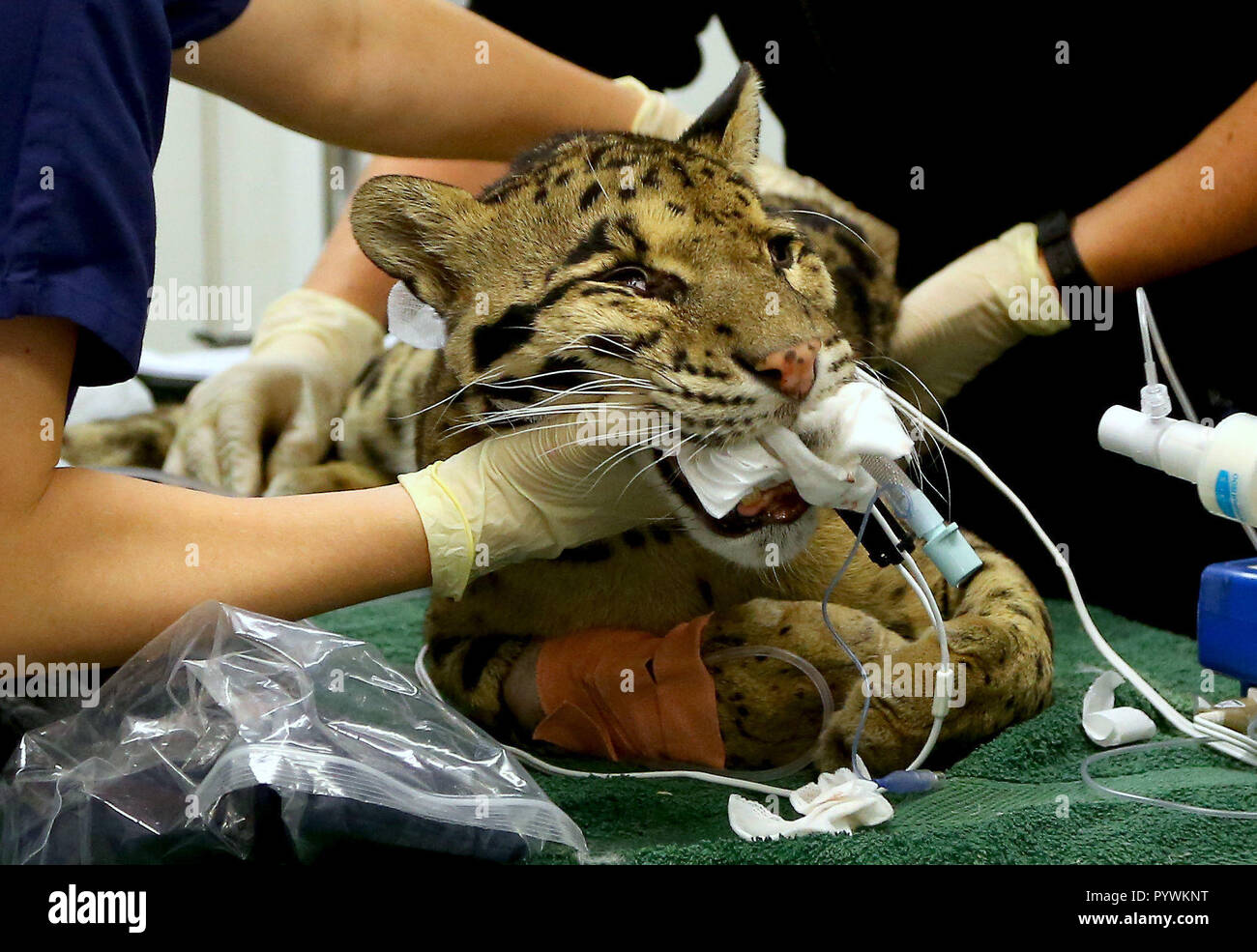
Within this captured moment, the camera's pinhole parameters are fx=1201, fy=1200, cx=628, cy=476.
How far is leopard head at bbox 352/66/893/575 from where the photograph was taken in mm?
1155

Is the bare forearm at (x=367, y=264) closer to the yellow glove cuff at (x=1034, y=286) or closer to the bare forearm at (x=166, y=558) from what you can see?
the yellow glove cuff at (x=1034, y=286)

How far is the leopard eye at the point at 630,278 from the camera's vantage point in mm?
1261

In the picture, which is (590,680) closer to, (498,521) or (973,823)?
(498,521)

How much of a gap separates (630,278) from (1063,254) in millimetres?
866

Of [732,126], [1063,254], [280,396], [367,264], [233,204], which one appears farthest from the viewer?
[233,204]

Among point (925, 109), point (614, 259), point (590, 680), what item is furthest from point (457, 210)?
point (925, 109)

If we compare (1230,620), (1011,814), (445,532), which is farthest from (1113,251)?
(445,532)

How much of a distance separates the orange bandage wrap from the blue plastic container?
53cm

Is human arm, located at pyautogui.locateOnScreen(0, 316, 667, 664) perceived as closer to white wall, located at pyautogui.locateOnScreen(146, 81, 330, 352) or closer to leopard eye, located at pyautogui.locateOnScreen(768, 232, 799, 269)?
leopard eye, located at pyautogui.locateOnScreen(768, 232, 799, 269)

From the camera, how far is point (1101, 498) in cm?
223

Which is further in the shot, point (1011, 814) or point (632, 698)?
point (632, 698)

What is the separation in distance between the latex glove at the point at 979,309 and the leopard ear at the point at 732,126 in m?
0.51

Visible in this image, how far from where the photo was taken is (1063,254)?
1.83 metres

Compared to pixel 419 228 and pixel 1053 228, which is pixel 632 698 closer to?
pixel 419 228
